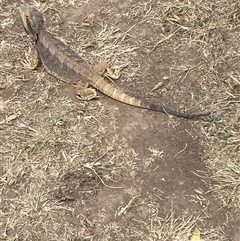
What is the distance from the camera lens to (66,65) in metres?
6.57

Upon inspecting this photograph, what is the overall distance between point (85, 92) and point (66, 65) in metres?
0.53

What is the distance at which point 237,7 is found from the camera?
7.35 meters

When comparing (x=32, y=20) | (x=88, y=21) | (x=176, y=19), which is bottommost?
(x=88, y=21)

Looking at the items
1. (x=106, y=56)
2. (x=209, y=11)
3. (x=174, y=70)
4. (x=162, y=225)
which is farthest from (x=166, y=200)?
(x=209, y=11)

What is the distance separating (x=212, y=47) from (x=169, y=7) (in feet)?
3.63

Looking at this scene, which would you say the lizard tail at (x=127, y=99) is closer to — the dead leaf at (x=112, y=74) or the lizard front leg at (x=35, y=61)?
the dead leaf at (x=112, y=74)

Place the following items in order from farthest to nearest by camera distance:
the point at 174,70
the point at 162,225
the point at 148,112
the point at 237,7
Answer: the point at 237,7, the point at 174,70, the point at 148,112, the point at 162,225

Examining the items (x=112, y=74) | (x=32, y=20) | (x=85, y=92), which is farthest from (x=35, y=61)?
(x=112, y=74)

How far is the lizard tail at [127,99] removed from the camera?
598cm

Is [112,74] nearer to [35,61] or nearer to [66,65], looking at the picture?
[66,65]

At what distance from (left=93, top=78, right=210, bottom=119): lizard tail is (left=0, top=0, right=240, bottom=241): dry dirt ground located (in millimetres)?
93

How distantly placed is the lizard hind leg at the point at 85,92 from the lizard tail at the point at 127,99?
0.32 feet

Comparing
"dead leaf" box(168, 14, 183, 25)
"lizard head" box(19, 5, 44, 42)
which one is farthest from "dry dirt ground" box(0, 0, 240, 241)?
"lizard head" box(19, 5, 44, 42)

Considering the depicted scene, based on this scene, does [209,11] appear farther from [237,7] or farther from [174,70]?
[174,70]
